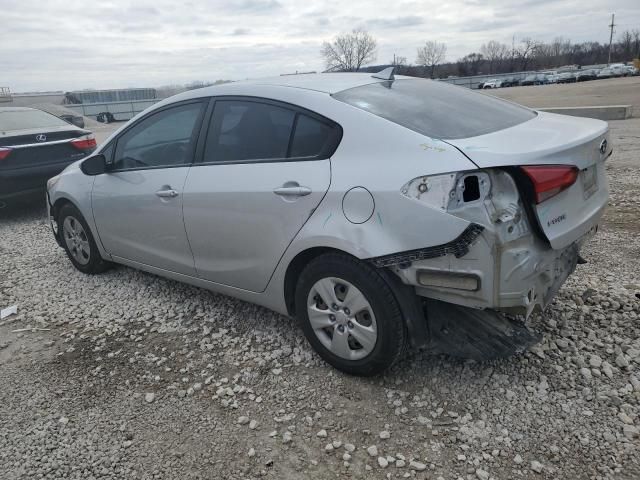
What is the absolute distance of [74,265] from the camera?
5023mm

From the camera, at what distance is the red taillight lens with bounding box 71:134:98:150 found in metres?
7.32

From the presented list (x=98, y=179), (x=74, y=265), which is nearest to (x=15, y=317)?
(x=74, y=265)

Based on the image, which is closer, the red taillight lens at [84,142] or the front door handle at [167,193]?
the front door handle at [167,193]

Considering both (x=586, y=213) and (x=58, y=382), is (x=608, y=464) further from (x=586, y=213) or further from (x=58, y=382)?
(x=58, y=382)

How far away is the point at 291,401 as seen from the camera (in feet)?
9.27

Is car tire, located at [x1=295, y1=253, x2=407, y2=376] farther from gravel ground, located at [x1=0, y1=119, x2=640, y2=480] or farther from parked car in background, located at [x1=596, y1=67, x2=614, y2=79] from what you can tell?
parked car in background, located at [x1=596, y1=67, x2=614, y2=79]

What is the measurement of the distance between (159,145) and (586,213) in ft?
9.45

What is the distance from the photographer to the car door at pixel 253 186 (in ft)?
9.42

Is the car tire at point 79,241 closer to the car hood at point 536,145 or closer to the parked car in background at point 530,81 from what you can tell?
the car hood at point 536,145

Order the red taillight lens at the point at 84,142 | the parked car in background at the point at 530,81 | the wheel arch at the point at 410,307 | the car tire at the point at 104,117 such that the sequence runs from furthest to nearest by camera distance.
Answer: the parked car in background at the point at 530,81, the car tire at the point at 104,117, the red taillight lens at the point at 84,142, the wheel arch at the point at 410,307

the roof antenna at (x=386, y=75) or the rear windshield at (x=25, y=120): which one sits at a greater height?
the roof antenna at (x=386, y=75)

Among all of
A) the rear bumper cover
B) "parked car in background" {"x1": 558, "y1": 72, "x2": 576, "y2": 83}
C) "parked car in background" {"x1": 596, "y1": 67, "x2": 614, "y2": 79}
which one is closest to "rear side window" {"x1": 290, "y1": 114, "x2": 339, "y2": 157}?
the rear bumper cover

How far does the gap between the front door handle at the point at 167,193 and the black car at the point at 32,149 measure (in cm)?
417

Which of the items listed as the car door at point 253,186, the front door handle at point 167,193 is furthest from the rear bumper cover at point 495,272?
the front door handle at point 167,193
